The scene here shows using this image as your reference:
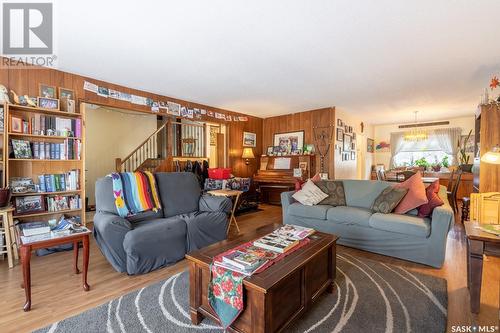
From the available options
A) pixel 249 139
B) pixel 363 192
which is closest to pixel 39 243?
pixel 363 192

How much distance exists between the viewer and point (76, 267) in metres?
2.44

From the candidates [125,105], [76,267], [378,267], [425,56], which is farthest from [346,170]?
[76,267]

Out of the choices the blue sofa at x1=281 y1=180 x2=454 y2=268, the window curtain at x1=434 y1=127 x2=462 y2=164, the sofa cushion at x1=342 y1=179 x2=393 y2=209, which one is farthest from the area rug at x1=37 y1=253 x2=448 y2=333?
the window curtain at x1=434 y1=127 x2=462 y2=164

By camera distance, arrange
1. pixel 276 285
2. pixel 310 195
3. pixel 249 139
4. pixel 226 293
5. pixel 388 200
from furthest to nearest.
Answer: pixel 249 139 < pixel 310 195 < pixel 388 200 < pixel 226 293 < pixel 276 285

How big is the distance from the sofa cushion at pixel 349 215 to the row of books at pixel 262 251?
1.18m

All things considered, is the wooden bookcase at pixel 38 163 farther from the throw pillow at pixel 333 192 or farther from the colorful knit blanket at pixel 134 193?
the throw pillow at pixel 333 192

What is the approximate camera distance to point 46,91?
3295 millimetres

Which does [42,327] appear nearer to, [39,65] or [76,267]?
[76,267]

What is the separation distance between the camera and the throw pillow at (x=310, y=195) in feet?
11.9

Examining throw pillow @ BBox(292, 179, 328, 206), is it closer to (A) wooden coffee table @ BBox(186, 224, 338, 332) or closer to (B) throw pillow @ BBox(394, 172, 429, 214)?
(B) throw pillow @ BBox(394, 172, 429, 214)

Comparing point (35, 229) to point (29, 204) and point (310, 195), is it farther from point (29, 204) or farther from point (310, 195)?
point (310, 195)

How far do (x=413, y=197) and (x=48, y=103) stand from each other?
482 centimetres

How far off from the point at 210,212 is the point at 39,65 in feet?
9.81

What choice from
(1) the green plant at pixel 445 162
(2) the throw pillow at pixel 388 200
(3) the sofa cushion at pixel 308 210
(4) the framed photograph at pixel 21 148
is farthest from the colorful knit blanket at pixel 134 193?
(1) the green plant at pixel 445 162
